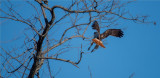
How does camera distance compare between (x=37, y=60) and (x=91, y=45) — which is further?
(x=91, y=45)

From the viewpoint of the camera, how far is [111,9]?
4.18 m

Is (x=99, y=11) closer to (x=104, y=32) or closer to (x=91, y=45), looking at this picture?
(x=91, y=45)

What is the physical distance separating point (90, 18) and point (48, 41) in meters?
0.91

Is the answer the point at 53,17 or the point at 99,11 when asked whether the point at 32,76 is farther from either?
the point at 99,11

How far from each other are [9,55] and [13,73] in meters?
0.47

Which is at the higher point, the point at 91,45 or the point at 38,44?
the point at 38,44

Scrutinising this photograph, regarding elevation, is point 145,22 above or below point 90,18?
below

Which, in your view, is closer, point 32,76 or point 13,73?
point 32,76

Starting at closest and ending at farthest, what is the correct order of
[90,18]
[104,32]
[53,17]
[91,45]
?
[53,17] < [90,18] < [91,45] < [104,32]

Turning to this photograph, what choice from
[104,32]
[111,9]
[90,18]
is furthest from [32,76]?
[104,32]

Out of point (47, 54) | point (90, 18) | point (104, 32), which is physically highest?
point (90, 18)

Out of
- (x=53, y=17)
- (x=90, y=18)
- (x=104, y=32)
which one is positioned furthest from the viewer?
(x=104, y=32)

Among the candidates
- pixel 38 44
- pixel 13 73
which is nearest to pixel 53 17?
pixel 38 44

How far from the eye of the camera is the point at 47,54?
13.5 ft
